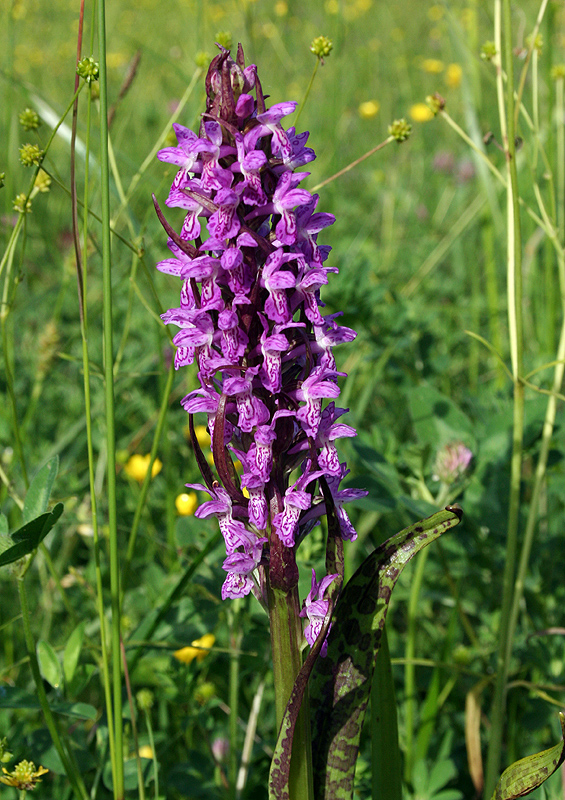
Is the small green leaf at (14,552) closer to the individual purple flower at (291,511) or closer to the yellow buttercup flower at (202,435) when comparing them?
the individual purple flower at (291,511)

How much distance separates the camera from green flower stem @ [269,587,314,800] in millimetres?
1077

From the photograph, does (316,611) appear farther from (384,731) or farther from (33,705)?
(33,705)

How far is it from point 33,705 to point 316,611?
667 millimetres

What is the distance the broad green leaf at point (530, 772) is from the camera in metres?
1.01

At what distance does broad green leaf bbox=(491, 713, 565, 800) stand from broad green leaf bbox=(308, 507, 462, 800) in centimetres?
24

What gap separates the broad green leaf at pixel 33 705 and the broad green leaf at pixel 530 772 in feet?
2.55

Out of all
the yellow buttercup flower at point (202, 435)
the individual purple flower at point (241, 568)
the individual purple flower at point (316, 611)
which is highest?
the yellow buttercup flower at point (202, 435)

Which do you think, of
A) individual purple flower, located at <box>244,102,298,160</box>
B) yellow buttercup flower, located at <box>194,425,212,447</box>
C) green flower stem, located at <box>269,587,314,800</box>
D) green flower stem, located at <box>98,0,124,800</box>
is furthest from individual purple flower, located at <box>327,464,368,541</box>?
yellow buttercup flower, located at <box>194,425,212,447</box>

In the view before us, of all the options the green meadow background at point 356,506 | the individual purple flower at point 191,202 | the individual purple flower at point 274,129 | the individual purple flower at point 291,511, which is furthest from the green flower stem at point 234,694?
the individual purple flower at point 274,129

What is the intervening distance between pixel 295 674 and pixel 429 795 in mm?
796

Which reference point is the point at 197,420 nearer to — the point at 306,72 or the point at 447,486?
the point at 447,486

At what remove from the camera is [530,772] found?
105cm

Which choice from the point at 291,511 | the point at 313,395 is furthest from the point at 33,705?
the point at 313,395

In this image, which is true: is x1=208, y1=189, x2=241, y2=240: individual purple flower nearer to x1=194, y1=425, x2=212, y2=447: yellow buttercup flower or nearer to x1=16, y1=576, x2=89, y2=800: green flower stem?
x1=16, y1=576, x2=89, y2=800: green flower stem
